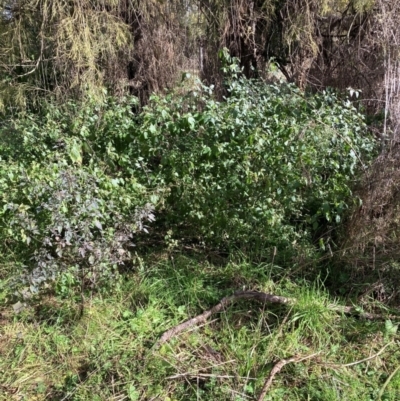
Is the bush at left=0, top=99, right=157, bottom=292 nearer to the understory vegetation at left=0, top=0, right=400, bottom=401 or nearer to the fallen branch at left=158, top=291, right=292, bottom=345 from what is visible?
the understory vegetation at left=0, top=0, right=400, bottom=401

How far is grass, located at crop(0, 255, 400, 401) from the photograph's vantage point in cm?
236

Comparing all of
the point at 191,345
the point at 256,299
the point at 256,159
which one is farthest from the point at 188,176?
the point at 191,345

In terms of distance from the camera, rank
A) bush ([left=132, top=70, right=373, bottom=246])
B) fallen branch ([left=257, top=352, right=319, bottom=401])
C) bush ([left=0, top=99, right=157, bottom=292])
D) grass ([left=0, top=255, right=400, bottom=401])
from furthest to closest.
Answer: bush ([left=132, top=70, right=373, bottom=246]) < bush ([left=0, top=99, right=157, bottom=292]) < grass ([left=0, top=255, right=400, bottom=401]) < fallen branch ([left=257, top=352, right=319, bottom=401])

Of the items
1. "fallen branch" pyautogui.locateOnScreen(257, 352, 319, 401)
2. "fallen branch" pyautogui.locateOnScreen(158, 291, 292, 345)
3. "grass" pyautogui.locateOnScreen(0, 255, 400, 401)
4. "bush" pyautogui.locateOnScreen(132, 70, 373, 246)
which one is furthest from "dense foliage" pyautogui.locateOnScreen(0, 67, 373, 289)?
"fallen branch" pyautogui.locateOnScreen(257, 352, 319, 401)

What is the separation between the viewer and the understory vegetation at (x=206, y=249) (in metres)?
2.47

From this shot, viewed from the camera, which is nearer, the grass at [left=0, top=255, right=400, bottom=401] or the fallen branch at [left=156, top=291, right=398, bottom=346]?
the grass at [left=0, top=255, right=400, bottom=401]

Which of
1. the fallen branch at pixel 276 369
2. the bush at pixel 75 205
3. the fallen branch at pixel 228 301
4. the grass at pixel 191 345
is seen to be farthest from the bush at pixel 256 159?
the fallen branch at pixel 276 369

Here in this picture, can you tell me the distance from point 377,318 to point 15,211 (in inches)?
96.6

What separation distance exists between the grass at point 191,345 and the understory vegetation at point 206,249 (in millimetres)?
11

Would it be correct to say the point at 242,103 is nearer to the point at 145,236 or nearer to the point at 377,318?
the point at 145,236

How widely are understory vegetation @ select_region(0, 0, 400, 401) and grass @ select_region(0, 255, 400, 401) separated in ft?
0.03

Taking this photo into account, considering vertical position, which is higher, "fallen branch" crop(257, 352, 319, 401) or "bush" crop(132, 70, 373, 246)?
"bush" crop(132, 70, 373, 246)

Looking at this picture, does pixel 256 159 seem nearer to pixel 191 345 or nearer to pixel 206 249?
pixel 206 249

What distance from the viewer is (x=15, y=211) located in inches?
109
